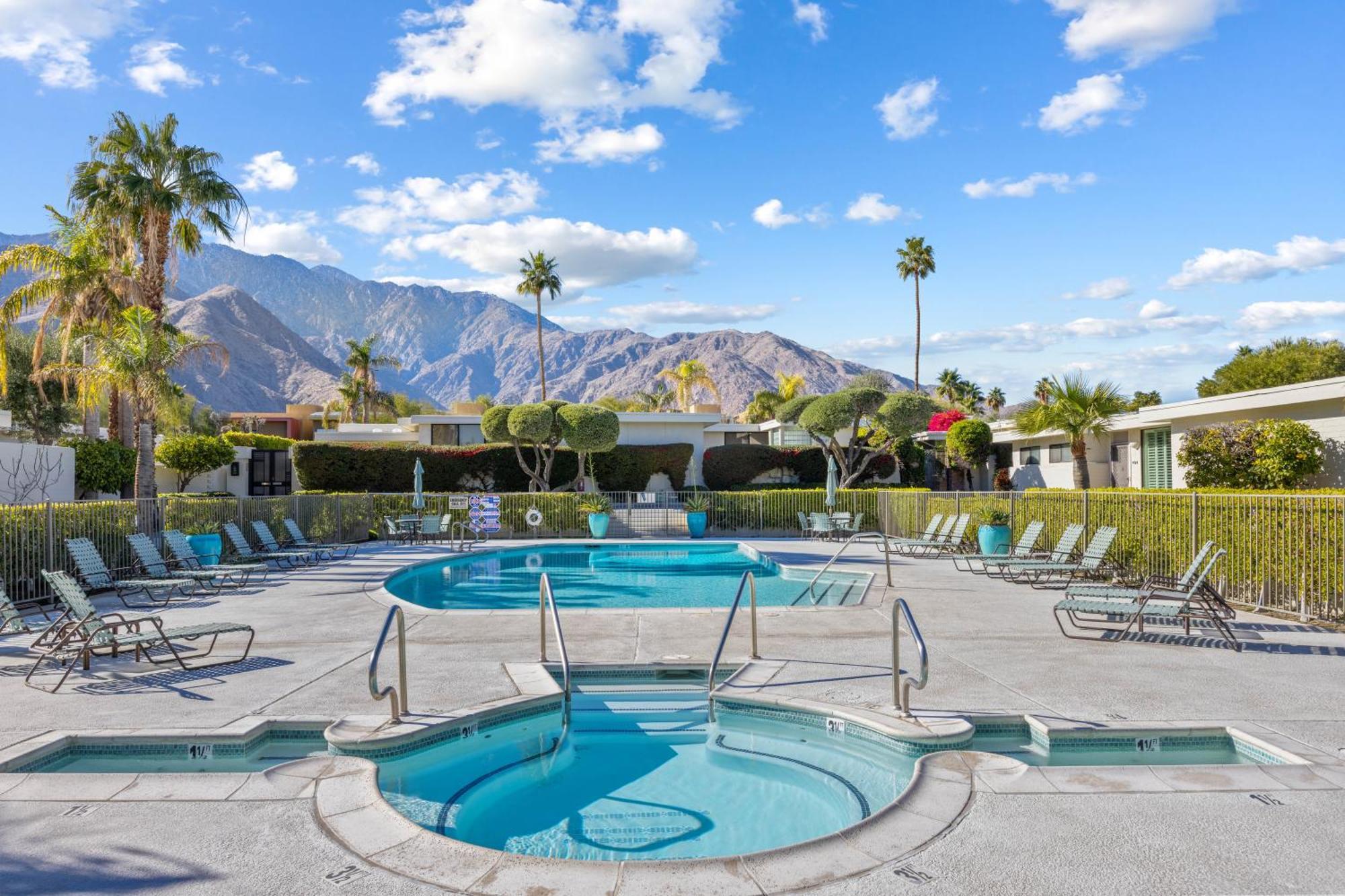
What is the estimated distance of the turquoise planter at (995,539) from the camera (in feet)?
53.8

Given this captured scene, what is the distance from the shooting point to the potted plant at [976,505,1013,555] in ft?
53.8

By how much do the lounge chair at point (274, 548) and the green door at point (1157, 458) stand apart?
22919 mm

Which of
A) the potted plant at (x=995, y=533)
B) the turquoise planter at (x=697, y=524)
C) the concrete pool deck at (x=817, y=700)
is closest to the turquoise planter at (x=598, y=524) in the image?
the turquoise planter at (x=697, y=524)

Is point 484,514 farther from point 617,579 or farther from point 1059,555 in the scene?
point 1059,555

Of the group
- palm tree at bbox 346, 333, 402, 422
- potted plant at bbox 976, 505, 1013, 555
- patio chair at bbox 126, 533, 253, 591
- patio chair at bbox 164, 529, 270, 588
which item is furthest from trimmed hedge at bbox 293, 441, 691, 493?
palm tree at bbox 346, 333, 402, 422

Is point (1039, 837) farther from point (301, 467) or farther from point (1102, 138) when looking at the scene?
point (301, 467)

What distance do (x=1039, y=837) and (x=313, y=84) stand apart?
2378cm

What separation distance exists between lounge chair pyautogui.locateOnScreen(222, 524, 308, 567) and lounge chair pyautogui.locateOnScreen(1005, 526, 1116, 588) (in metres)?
13.3

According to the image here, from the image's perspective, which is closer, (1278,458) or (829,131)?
(1278,458)

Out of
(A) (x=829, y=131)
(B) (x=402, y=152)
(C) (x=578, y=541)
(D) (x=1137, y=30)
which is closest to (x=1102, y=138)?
(D) (x=1137, y=30)

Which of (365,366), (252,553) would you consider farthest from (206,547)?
(365,366)

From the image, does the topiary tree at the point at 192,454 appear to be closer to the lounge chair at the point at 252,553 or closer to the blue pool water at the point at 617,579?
the lounge chair at the point at 252,553

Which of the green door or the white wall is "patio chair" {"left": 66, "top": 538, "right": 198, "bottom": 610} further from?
the green door

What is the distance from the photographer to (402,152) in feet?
92.5
